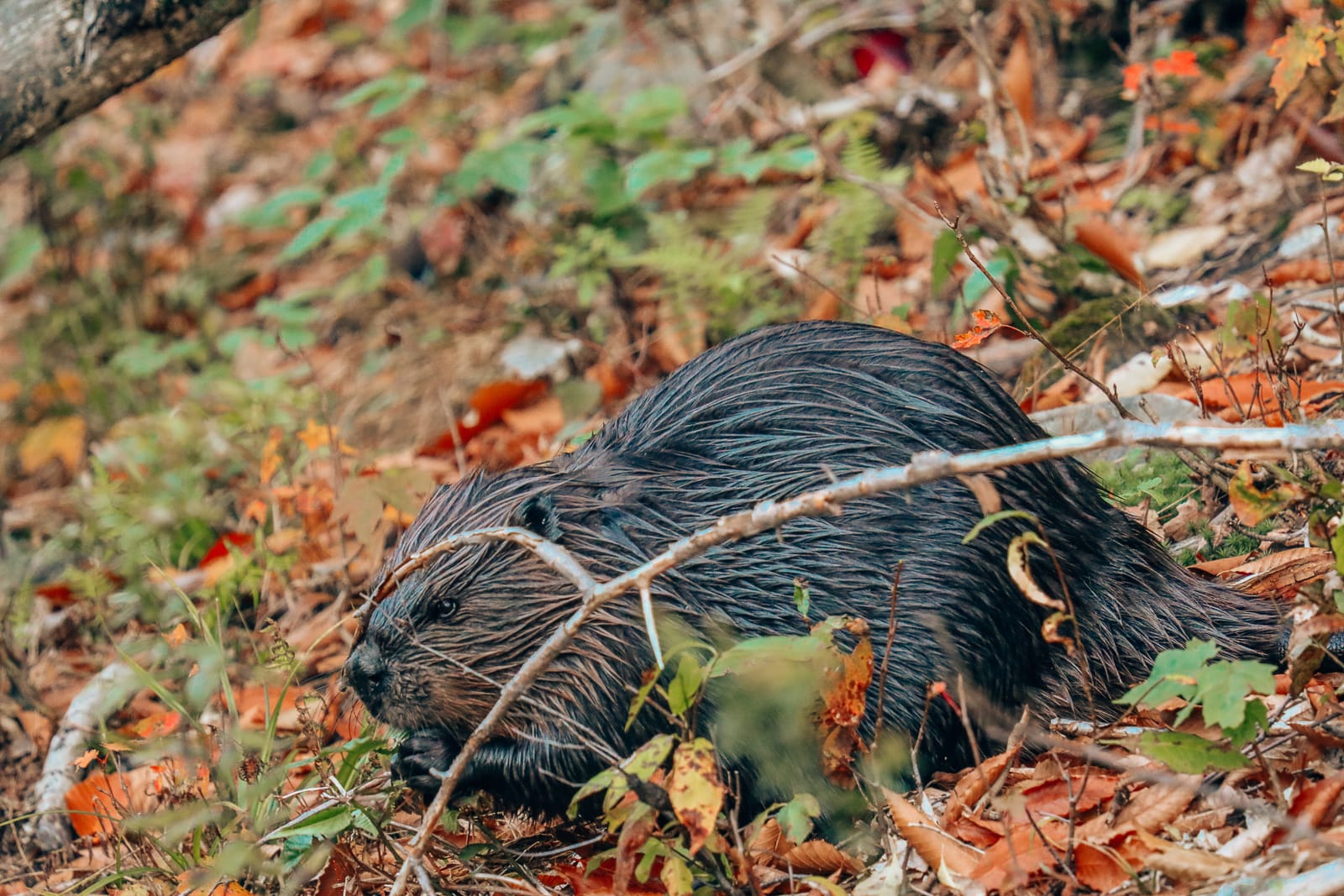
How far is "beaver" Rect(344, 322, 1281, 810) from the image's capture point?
2.55 m

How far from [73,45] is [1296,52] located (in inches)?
128

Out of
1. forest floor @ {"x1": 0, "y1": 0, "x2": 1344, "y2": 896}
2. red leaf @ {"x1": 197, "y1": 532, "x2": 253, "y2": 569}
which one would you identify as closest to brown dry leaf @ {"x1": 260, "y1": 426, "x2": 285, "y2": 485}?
forest floor @ {"x1": 0, "y1": 0, "x2": 1344, "y2": 896}

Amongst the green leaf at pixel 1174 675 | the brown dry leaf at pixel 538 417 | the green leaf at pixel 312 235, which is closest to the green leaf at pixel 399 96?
the green leaf at pixel 312 235

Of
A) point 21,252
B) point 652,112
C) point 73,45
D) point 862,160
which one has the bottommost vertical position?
point 862,160

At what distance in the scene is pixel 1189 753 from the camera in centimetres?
209

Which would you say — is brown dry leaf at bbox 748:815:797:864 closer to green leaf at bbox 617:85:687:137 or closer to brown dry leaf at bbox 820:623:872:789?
brown dry leaf at bbox 820:623:872:789

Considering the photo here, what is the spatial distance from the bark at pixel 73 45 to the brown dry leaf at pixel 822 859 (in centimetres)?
276

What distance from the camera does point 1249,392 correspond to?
11.0 feet

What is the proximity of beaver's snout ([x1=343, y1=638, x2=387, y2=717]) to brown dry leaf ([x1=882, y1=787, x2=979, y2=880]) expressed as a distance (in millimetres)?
1021

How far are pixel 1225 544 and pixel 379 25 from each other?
685cm

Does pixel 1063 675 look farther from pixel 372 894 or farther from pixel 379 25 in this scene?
pixel 379 25

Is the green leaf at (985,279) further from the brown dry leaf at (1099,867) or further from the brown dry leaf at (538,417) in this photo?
the brown dry leaf at (1099,867)

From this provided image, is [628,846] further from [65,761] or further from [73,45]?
[73,45]

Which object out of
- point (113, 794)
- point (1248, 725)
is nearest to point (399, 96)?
point (113, 794)
